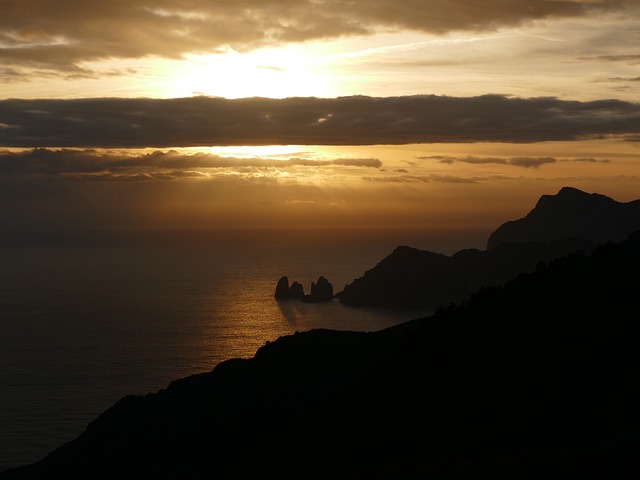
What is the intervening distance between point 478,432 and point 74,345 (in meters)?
126

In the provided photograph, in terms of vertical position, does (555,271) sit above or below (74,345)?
above

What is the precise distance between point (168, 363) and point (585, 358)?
101m

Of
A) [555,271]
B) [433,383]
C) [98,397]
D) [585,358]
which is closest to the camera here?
[585,358]

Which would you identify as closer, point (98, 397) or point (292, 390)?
point (292, 390)

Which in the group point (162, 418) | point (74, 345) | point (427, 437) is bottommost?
point (74, 345)

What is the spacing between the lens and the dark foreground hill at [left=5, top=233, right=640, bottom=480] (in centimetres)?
2909

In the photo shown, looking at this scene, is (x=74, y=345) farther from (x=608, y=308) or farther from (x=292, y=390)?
(x=608, y=308)

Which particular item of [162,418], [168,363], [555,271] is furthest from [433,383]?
[168,363]

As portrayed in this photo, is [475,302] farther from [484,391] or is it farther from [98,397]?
[98,397]

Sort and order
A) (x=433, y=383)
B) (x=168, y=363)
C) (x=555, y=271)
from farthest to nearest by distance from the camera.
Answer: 1. (x=168, y=363)
2. (x=555, y=271)
3. (x=433, y=383)

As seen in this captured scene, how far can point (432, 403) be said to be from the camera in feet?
122

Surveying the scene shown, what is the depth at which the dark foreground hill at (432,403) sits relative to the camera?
29.1m

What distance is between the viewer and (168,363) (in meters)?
128

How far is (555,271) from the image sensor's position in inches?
1916
